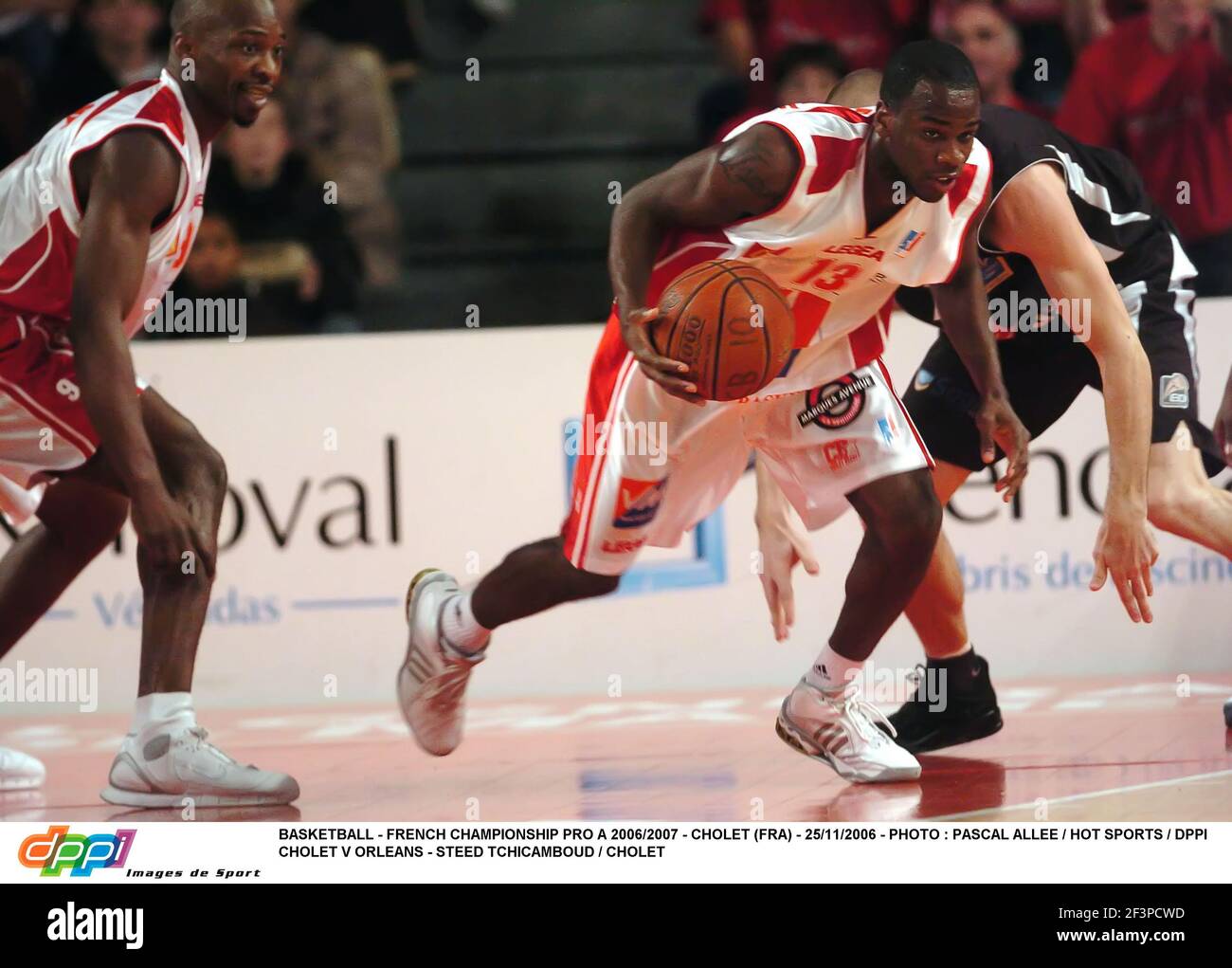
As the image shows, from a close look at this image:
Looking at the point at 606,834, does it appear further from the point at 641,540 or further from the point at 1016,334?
the point at 1016,334

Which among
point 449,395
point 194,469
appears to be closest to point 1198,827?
point 194,469

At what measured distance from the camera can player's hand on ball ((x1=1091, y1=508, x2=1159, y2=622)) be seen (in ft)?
12.8

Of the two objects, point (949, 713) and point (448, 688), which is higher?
point (448, 688)

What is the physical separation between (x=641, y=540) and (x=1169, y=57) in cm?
454

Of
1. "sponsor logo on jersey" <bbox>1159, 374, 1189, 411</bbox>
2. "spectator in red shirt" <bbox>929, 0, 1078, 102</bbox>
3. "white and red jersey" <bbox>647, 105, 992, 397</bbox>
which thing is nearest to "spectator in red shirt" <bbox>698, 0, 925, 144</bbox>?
"spectator in red shirt" <bbox>929, 0, 1078, 102</bbox>

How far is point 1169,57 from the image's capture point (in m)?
7.44

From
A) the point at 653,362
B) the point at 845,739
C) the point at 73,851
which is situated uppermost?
the point at 653,362

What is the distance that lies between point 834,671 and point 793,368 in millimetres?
800

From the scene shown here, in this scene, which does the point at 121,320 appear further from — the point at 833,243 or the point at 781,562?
the point at 781,562

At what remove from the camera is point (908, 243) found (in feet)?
13.0

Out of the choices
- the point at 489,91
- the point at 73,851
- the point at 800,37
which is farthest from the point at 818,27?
the point at 73,851
